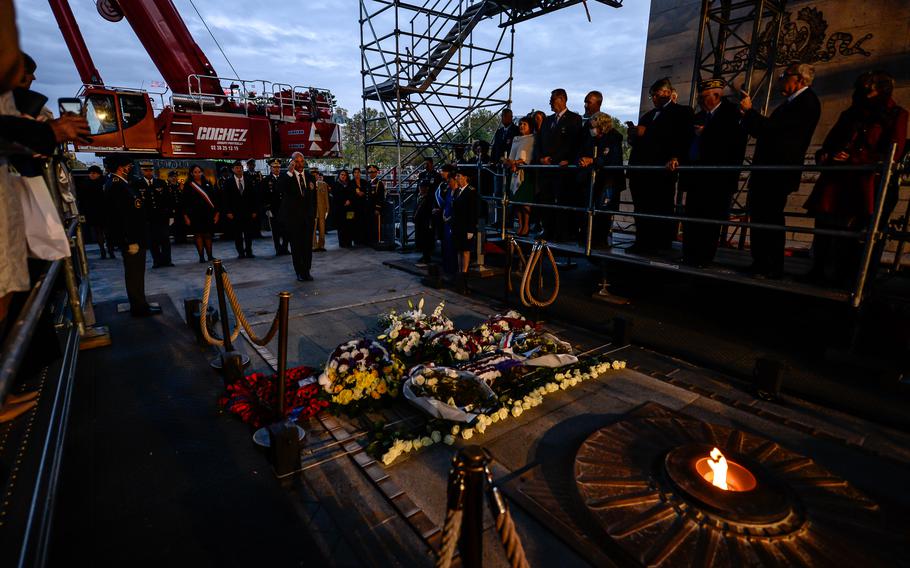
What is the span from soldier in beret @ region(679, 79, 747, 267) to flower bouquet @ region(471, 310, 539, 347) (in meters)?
2.27

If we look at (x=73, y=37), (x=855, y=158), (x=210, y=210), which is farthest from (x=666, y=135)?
(x=73, y=37)

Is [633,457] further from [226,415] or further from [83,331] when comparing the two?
[83,331]

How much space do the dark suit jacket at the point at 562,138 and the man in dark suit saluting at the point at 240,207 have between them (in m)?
7.86

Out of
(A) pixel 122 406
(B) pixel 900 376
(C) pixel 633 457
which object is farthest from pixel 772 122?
(A) pixel 122 406

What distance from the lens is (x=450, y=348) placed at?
459cm

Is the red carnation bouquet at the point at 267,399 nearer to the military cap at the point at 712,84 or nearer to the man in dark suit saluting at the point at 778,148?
the man in dark suit saluting at the point at 778,148

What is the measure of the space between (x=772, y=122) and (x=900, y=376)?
9.21ft

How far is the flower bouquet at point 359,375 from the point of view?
3.82m

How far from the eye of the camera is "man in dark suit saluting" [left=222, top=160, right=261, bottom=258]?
11.0 metres

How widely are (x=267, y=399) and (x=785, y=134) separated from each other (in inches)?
234

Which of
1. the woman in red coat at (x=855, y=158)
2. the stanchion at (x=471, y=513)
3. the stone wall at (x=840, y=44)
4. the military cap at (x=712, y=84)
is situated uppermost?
the stone wall at (x=840, y=44)

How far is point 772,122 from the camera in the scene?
4.77 metres

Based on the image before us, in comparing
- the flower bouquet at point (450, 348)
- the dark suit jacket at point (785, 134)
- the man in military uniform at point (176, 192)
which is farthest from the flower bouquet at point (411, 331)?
the man in military uniform at point (176, 192)

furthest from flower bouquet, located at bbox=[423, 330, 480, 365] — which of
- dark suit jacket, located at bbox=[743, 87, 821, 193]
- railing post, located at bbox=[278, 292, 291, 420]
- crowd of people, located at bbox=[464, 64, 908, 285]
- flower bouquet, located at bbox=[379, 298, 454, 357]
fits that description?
dark suit jacket, located at bbox=[743, 87, 821, 193]
